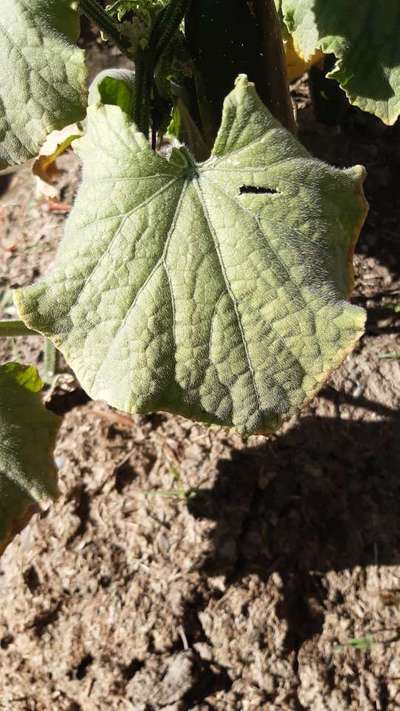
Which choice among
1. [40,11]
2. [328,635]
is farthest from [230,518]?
[40,11]

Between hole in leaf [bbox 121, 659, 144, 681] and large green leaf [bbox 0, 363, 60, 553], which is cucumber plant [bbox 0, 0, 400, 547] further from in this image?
hole in leaf [bbox 121, 659, 144, 681]

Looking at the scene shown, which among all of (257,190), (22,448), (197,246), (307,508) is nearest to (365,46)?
(257,190)

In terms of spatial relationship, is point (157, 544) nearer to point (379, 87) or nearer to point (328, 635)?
point (328, 635)

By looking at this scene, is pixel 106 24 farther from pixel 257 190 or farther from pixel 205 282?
pixel 205 282

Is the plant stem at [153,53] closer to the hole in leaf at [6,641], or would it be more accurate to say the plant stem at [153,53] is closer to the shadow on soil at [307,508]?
the shadow on soil at [307,508]

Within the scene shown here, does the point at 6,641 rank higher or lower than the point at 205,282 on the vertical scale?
lower

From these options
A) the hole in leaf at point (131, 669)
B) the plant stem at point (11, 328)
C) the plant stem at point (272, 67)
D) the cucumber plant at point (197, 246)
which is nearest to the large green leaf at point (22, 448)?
the plant stem at point (11, 328)

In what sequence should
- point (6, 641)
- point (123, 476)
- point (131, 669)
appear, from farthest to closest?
point (123, 476)
point (6, 641)
point (131, 669)

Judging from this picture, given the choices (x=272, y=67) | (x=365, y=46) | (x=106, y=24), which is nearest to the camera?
(x=365, y=46)
